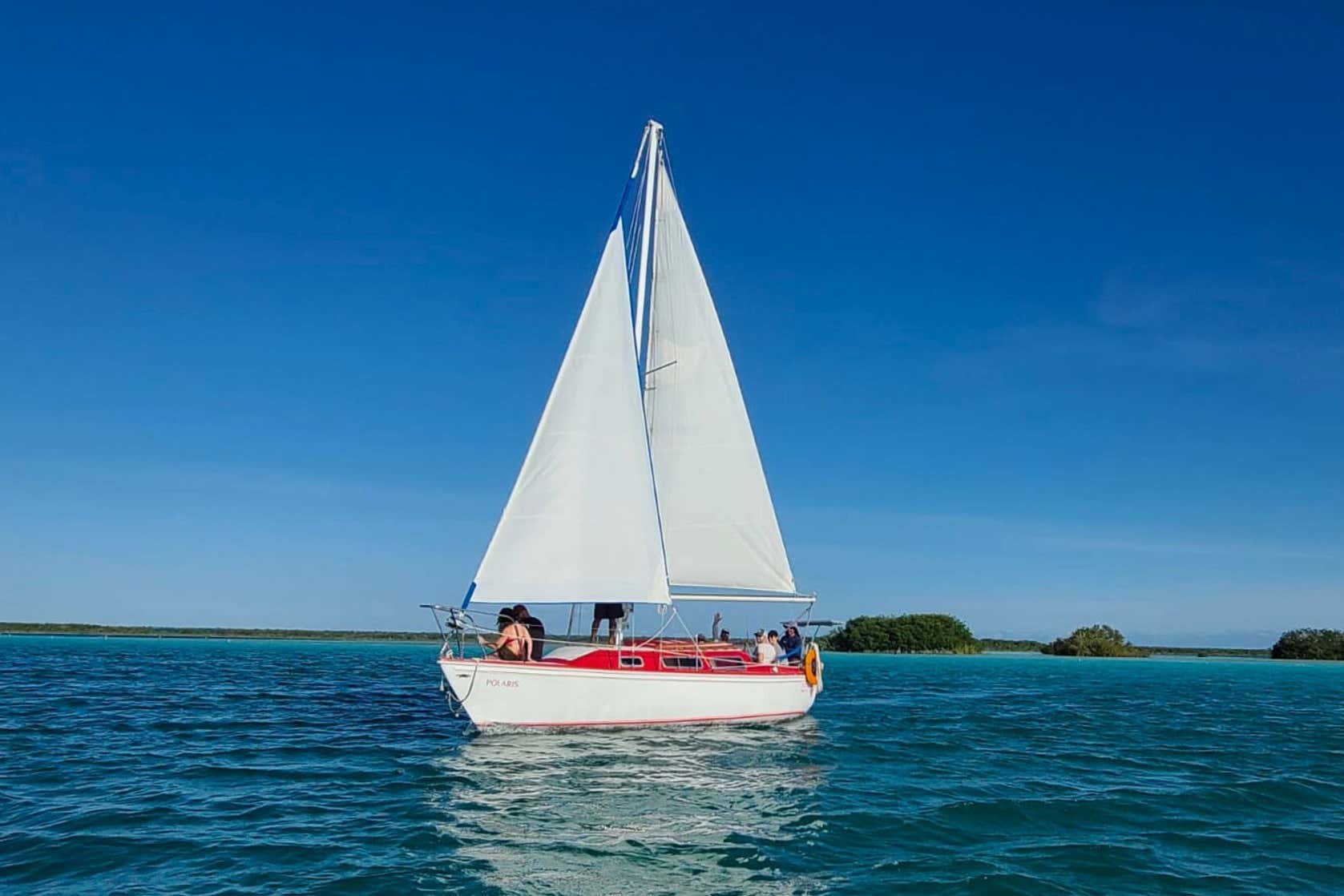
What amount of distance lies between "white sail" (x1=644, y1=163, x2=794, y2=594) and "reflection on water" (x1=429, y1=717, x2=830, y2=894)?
661cm

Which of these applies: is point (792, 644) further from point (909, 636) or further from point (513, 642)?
point (909, 636)

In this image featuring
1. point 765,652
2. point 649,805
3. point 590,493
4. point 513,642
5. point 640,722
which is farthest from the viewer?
point 765,652

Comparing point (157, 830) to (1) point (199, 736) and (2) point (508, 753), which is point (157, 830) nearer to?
(2) point (508, 753)

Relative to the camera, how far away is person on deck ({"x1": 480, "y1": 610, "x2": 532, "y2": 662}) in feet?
79.2

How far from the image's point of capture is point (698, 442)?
29562mm

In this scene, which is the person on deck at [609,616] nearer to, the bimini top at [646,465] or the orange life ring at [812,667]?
the bimini top at [646,465]

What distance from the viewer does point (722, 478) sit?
29531mm

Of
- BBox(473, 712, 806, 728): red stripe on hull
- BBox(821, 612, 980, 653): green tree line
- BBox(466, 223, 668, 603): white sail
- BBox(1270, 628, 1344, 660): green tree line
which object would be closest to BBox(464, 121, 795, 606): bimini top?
BBox(466, 223, 668, 603): white sail

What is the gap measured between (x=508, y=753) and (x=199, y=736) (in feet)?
30.8

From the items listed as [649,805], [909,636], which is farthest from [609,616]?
[909,636]

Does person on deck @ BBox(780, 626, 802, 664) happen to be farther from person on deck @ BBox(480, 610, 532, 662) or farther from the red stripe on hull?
person on deck @ BBox(480, 610, 532, 662)

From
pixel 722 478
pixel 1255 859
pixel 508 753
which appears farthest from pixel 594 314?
pixel 1255 859

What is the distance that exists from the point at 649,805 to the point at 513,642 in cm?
911

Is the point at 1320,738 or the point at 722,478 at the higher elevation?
the point at 722,478
